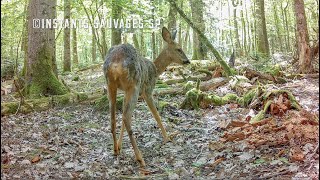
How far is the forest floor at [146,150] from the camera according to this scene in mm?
4484

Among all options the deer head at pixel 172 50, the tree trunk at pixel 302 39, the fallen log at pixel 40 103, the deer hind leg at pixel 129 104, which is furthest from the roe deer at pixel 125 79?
the tree trunk at pixel 302 39

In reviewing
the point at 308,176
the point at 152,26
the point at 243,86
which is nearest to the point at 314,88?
the point at 243,86

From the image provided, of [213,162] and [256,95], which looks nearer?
[213,162]

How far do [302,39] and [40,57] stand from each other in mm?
7936

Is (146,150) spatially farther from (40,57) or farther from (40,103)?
(40,57)

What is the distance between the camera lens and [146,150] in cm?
586

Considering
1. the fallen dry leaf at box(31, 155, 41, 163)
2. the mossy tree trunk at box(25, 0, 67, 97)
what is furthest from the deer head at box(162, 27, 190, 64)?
the mossy tree trunk at box(25, 0, 67, 97)

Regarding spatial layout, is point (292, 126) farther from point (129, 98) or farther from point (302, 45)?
point (302, 45)

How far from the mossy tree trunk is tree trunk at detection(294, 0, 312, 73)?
741 centimetres

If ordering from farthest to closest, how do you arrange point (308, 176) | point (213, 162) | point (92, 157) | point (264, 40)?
point (264, 40) < point (92, 157) < point (213, 162) < point (308, 176)

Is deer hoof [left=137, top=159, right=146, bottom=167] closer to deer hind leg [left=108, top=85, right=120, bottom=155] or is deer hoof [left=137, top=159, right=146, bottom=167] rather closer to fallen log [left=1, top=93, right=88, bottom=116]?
deer hind leg [left=108, top=85, right=120, bottom=155]

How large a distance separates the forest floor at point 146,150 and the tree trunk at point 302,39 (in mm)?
3307

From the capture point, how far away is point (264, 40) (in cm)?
1798

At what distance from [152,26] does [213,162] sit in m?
11.6
